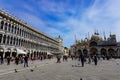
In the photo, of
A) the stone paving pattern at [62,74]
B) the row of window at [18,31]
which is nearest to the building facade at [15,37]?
the row of window at [18,31]

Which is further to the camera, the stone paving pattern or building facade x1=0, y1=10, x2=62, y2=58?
building facade x1=0, y1=10, x2=62, y2=58

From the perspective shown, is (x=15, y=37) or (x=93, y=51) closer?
(x=15, y=37)

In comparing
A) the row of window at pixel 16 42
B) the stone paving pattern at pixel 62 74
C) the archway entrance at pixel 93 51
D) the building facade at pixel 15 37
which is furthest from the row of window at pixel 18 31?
the archway entrance at pixel 93 51

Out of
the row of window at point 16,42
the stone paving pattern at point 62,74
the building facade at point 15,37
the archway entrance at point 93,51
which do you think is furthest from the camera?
the archway entrance at point 93,51

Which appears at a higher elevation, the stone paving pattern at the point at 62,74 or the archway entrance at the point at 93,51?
the archway entrance at the point at 93,51

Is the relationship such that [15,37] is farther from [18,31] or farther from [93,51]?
[93,51]

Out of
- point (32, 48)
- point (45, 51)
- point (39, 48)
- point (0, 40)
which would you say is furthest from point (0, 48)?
point (45, 51)

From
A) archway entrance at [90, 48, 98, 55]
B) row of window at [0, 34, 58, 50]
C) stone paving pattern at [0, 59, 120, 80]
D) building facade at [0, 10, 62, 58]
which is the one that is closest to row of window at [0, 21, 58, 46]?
building facade at [0, 10, 62, 58]

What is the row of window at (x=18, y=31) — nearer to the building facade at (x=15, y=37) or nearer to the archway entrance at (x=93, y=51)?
the building facade at (x=15, y=37)

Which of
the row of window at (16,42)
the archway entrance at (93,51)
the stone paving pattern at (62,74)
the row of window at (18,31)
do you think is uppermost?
the row of window at (18,31)

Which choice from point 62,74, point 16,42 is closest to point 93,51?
point 16,42

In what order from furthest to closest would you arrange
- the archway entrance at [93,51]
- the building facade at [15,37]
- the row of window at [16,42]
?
the archway entrance at [93,51], the row of window at [16,42], the building facade at [15,37]

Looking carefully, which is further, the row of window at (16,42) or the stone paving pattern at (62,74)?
the row of window at (16,42)

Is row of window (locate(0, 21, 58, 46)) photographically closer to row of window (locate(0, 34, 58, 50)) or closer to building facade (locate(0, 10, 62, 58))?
building facade (locate(0, 10, 62, 58))
